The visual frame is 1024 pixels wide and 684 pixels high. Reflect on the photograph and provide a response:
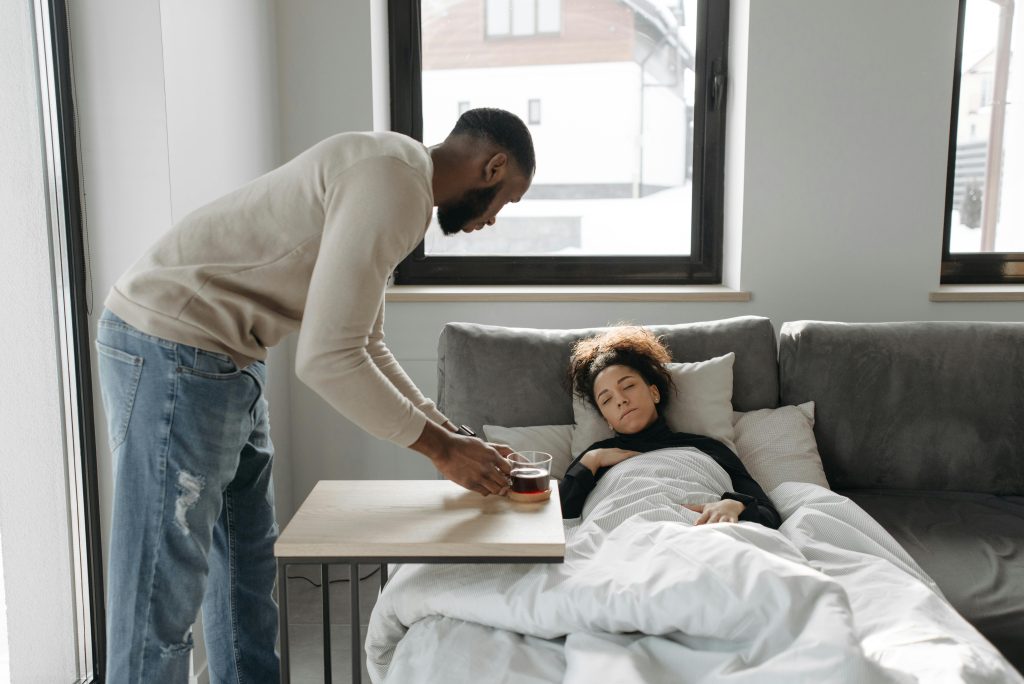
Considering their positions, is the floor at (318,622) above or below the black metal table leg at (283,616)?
below

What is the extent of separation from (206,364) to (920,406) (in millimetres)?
1809

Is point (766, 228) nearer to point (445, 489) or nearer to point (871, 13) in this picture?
point (871, 13)

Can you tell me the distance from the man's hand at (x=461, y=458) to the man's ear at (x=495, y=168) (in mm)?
424

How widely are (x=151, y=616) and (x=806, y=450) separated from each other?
155 cm

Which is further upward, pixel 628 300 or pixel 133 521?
pixel 628 300

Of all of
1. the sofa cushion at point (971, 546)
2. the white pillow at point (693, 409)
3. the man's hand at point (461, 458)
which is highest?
the man's hand at point (461, 458)

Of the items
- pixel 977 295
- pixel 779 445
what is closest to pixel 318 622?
pixel 779 445

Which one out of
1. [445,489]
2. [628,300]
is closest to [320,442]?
[628,300]

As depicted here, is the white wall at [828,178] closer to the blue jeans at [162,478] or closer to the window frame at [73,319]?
the window frame at [73,319]

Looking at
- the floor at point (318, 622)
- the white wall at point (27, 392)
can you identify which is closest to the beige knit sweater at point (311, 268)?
the white wall at point (27, 392)

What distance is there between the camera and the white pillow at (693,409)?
83.2 inches

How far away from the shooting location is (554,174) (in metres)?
2.90

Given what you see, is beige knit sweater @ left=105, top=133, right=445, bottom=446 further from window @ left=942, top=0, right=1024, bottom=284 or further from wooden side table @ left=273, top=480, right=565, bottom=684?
window @ left=942, top=0, right=1024, bottom=284

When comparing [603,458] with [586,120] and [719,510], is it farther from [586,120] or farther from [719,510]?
[586,120]
